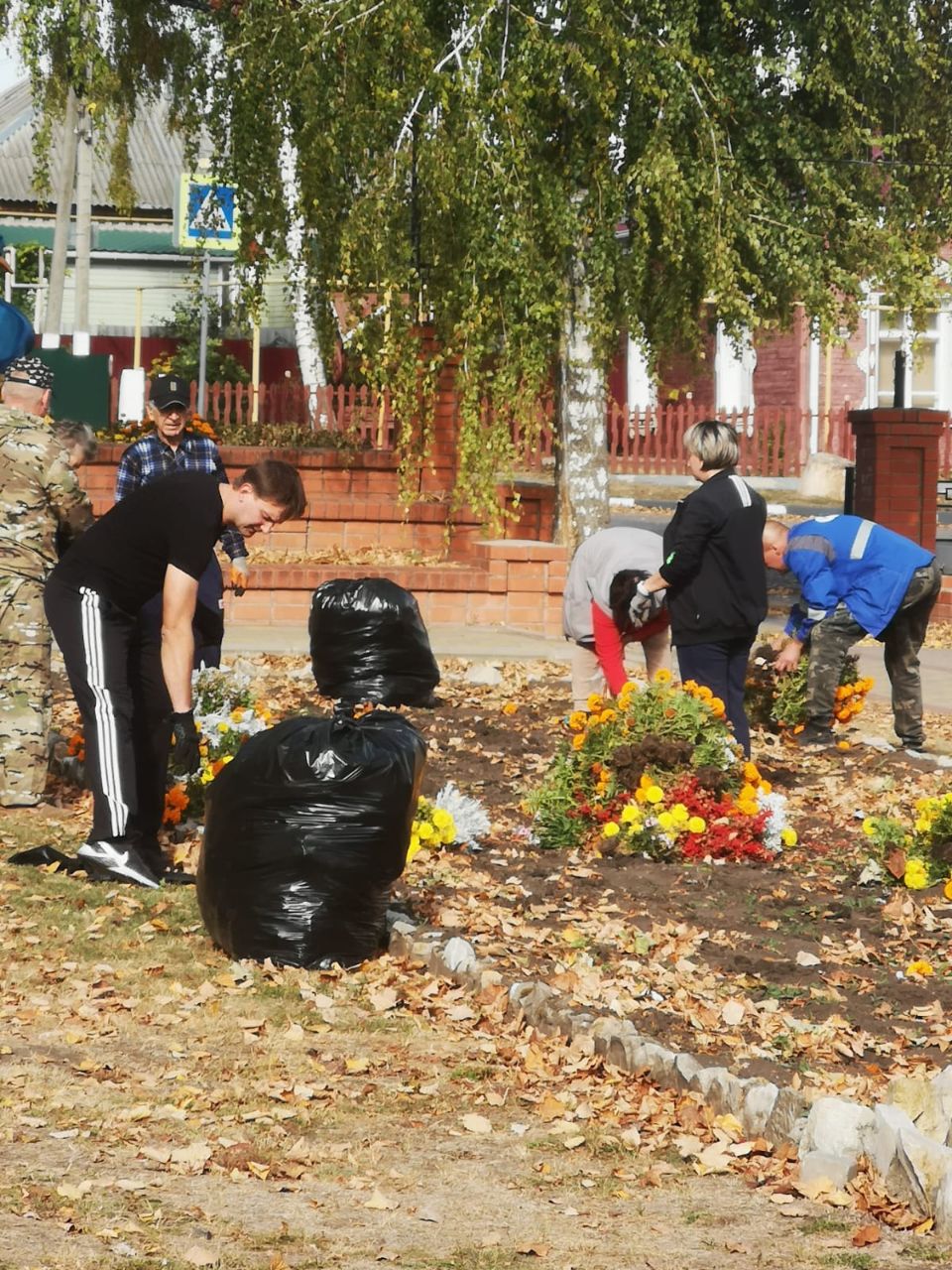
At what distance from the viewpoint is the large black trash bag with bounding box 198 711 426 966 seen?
6055 millimetres

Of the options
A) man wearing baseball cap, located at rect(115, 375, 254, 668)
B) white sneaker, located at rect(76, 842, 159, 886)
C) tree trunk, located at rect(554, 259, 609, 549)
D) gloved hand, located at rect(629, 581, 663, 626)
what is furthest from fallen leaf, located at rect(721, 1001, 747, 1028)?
tree trunk, located at rect(554, 259, 609, 549)

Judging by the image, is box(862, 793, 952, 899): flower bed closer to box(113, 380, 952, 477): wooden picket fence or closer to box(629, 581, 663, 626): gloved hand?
box(629, 581, 663, 626): gloved hand

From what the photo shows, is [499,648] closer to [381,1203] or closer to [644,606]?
[644,606]

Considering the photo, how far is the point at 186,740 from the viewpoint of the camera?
7.07 meters

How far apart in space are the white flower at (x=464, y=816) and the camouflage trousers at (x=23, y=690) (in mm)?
1809

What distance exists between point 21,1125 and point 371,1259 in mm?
1105

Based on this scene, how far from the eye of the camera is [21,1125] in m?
4.67

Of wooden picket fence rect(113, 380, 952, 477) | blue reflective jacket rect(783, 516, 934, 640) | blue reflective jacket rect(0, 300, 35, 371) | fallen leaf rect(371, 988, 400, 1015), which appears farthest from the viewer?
wooden picket fence rect(113, 380, 952, 477)

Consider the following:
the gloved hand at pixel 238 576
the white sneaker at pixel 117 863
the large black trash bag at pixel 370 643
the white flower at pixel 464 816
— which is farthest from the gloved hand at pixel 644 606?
the white sneaker at pixel 117 863

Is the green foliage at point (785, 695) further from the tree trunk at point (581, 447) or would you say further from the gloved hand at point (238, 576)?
the tree trunk at point (581, 447)

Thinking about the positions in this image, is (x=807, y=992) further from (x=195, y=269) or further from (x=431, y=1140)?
(x=195, y=269)

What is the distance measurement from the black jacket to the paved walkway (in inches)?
159

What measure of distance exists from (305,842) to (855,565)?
4.49 m

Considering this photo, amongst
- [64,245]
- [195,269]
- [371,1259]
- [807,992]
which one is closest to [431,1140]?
[371,1259]
